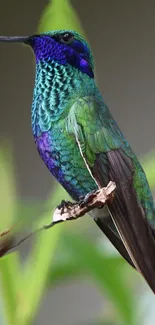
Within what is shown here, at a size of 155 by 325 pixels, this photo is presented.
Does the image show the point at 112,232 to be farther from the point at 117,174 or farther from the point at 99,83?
the point at 99,83

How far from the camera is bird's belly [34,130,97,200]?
2.31 feet

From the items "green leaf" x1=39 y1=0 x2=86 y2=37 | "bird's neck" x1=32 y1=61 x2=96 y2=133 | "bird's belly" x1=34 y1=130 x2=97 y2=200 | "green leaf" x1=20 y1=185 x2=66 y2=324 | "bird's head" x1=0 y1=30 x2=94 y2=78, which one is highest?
"green leaf" x1=39 y1=0 x2=86 y2=37

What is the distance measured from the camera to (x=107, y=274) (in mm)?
859

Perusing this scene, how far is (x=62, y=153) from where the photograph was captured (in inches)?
27.9

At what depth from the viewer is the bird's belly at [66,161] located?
704mm

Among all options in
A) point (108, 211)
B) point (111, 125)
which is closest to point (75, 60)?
point (111, 125)

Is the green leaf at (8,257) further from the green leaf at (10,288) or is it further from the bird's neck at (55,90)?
the bird's neck at (55,90)

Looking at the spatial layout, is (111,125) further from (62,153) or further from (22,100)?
(22,100)

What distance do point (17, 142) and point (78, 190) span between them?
431mm

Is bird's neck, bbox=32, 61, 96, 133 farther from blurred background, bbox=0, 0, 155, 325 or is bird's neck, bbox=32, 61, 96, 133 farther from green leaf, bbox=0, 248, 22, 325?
blurred background, bbox=0, 0, 155, 325

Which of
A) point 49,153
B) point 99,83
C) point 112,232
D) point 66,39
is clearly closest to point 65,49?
point 66,39

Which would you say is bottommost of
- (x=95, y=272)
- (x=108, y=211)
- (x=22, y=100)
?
(x=95, y=272)

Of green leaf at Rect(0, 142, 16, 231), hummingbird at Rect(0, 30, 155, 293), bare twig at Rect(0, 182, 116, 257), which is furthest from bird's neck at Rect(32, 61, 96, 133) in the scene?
green leaf at Rect(0, 142, 16, 231)

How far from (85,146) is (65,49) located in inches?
5.7
